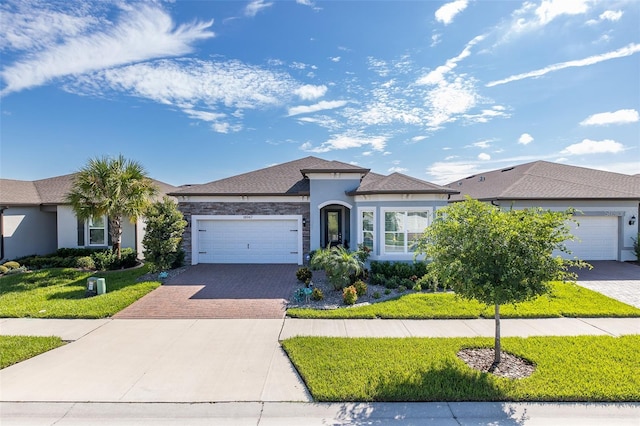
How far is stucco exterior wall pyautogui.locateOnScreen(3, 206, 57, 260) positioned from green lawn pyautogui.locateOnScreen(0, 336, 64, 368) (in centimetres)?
1207

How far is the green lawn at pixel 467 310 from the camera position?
25.8 ft

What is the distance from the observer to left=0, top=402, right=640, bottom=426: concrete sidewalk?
3.97 metres

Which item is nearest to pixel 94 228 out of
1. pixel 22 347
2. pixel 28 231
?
pixel 28 231

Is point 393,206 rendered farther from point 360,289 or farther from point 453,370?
point 453,370

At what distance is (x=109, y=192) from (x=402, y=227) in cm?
1288

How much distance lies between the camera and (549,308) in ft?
27.3

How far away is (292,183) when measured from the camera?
15344mm

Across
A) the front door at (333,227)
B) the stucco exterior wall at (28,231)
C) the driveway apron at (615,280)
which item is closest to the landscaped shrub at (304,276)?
the front door at (333,227)

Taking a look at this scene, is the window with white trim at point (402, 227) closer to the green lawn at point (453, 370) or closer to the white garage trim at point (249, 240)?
the white garage trim at point (249, 240)

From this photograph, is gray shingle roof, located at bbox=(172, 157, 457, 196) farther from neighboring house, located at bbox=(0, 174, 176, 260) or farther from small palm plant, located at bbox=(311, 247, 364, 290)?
neighboring house, located at bbox=(0, 174, 176, 260)

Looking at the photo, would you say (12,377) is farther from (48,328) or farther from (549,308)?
(549,308)

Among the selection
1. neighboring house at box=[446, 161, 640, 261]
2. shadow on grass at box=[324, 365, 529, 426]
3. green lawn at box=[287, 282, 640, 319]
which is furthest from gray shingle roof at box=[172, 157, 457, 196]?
shadow on grass at box=[324, 365, 529, 426]

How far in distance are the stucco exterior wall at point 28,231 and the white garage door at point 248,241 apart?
9533 mm

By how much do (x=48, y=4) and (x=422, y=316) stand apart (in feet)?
47.7
